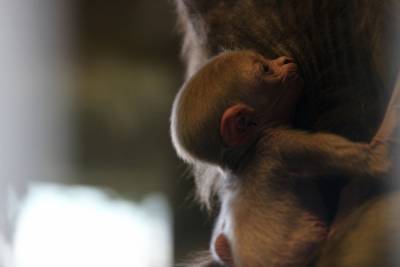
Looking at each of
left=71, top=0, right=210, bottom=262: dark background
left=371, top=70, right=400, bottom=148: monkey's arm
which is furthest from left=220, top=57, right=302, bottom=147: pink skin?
left=71, top=0, right=210, bottom=262: dark background

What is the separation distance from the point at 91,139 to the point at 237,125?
58.4 inches

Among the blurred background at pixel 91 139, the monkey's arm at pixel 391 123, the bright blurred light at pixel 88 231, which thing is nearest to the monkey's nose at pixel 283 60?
the monkey's arm at pixel 391 123

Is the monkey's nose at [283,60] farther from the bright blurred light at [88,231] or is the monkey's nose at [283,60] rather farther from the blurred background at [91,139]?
the bright blurred light at [88,231]

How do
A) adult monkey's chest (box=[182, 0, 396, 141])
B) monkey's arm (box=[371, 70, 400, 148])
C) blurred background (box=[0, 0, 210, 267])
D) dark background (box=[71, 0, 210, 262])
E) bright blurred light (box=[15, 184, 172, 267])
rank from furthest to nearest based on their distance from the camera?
1. dark background (box=[71, 0, 210, 262])
2. bright blurred light (box=[15, 184, 172, 267])
3. blurred background (box=[0, 0, 210, 267])
4. adult monkey's chest (box=[182, 0, 396, 141])
5. monkey's arm (box=[371, 70, 400, 148])

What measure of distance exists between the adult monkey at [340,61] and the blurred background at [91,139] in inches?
18.3

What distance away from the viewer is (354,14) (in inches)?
42.6

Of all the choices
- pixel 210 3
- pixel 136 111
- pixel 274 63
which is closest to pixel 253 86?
pixel 274 63

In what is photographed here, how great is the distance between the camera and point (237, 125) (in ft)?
3.53

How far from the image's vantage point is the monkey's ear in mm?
1076

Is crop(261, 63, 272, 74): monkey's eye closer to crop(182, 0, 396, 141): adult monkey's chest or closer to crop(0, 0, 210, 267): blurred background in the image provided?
crop(182, 0, 396, 141): adult monkey's chest

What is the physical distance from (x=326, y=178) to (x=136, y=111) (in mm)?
1791

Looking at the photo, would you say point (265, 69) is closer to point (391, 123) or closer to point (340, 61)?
point (340, 61)

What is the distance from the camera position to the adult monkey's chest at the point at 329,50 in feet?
3.41

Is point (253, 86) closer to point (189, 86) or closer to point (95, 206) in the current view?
point (189, 86)
